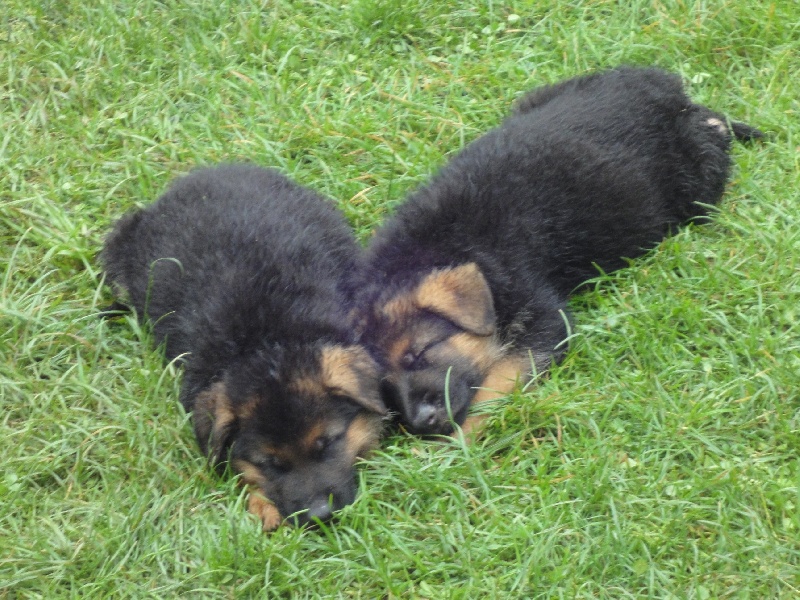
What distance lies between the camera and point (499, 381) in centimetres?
441

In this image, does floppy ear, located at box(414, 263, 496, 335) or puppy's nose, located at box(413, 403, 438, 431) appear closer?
puppy's nose, located at box(413, 403, 438, 431)

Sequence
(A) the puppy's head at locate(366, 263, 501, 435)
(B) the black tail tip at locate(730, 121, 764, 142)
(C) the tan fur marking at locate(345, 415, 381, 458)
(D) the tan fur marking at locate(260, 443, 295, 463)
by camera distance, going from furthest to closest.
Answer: (B) the black tail tip at locate(730, 121, 764, 142) → (A) the puppy's head at locate(366, 263, 501, 435) → (C) the tan fur marking at locate(345, 415, 381, 458) → (D) the tan fur marking at locate(260, 443, 295, 463)

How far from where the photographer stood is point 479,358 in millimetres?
4402

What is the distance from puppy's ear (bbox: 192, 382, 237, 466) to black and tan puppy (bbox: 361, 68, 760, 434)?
28.4 inches

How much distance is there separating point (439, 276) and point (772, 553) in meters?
1.81

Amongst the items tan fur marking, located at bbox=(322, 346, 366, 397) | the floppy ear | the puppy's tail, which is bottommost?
the puppy's tail

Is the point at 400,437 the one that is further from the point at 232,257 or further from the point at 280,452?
the point at 232,257

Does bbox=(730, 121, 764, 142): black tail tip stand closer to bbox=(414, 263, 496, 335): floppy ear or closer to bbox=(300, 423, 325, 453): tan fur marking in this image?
bbox=(414, 263, 496, 335): floppy ear

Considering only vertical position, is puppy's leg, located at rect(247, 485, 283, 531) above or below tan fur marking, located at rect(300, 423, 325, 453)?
below

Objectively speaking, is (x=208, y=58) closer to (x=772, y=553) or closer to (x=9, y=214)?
(x=9, y=214)

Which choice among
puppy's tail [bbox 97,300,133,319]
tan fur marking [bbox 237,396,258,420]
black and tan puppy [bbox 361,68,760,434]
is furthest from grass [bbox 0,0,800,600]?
tan fur marking [bbox 237,396,258,420]

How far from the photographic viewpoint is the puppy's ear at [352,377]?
4066 millimetres

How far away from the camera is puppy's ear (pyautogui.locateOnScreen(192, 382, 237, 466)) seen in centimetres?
401

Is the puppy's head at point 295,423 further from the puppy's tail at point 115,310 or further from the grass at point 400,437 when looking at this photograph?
the puppy's tail at point 115,310
